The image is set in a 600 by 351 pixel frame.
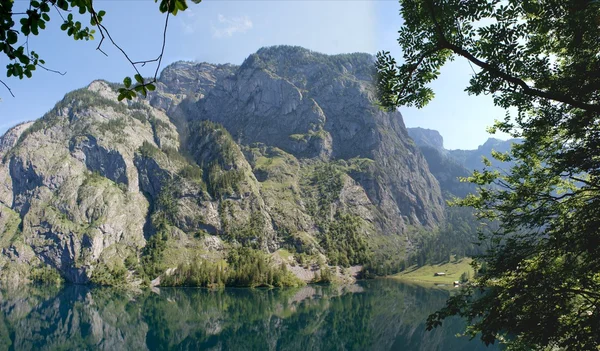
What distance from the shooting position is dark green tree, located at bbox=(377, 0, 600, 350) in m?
7.77

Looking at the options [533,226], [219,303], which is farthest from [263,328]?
[533,226]

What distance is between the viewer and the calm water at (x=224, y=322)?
2857 inches

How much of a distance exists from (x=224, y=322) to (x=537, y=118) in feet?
310

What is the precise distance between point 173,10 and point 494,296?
994cm

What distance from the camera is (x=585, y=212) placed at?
→ 948 centimetres

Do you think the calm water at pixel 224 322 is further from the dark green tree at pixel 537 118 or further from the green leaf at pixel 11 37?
the green leaf at pixel 11 37

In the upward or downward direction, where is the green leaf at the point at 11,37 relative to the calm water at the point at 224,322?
upward

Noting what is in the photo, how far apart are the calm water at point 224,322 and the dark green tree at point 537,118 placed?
6749 centimetres

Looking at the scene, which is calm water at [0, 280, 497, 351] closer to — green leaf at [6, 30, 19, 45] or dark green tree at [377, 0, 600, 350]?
dark green tree at [377, 0, 600, 350]

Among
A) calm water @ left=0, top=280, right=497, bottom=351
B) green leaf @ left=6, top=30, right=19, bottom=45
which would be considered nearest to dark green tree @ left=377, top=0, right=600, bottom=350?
green leaf @ left=6, top=30, right=19, bottom=45

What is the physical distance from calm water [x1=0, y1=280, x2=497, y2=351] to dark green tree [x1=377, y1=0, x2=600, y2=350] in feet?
221

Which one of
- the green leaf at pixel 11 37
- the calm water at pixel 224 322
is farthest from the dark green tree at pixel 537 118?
the calm water at pixel 224 322

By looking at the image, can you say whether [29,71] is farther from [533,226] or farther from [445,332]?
[445,332]

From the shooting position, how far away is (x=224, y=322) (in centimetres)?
9131
